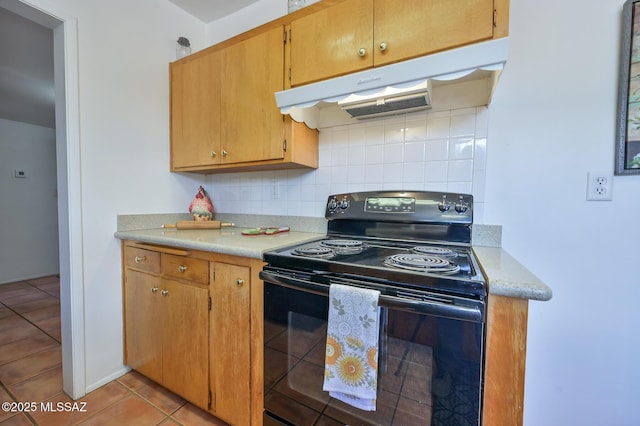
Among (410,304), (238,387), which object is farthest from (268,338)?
(410,304)

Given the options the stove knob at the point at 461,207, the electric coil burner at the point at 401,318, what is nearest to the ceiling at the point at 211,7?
the electric coil burner at the point at 401,318

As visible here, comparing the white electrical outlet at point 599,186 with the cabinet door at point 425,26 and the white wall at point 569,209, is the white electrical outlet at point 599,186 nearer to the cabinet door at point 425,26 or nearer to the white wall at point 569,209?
the white wall at point 569,209

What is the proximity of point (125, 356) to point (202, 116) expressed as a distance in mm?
1639

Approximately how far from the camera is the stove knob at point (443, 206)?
1.22 m

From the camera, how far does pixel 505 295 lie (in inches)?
25.4

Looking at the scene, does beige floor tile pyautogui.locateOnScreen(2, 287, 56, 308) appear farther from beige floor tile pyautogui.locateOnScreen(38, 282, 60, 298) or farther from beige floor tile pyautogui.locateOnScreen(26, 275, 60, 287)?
beige floor tile pyautogui.locateOnScreen(26, 275, 60, 287)

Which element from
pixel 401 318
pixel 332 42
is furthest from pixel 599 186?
pixel 332 42

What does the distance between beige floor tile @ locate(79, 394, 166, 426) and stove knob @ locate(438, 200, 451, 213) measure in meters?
1.75

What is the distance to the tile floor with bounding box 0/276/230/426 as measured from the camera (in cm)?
129

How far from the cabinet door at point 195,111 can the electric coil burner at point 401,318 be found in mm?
1034

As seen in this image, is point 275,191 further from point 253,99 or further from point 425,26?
point 425,26

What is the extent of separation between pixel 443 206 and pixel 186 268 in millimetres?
1308

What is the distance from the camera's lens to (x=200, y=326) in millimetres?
1259

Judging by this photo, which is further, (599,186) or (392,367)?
(599,186)
